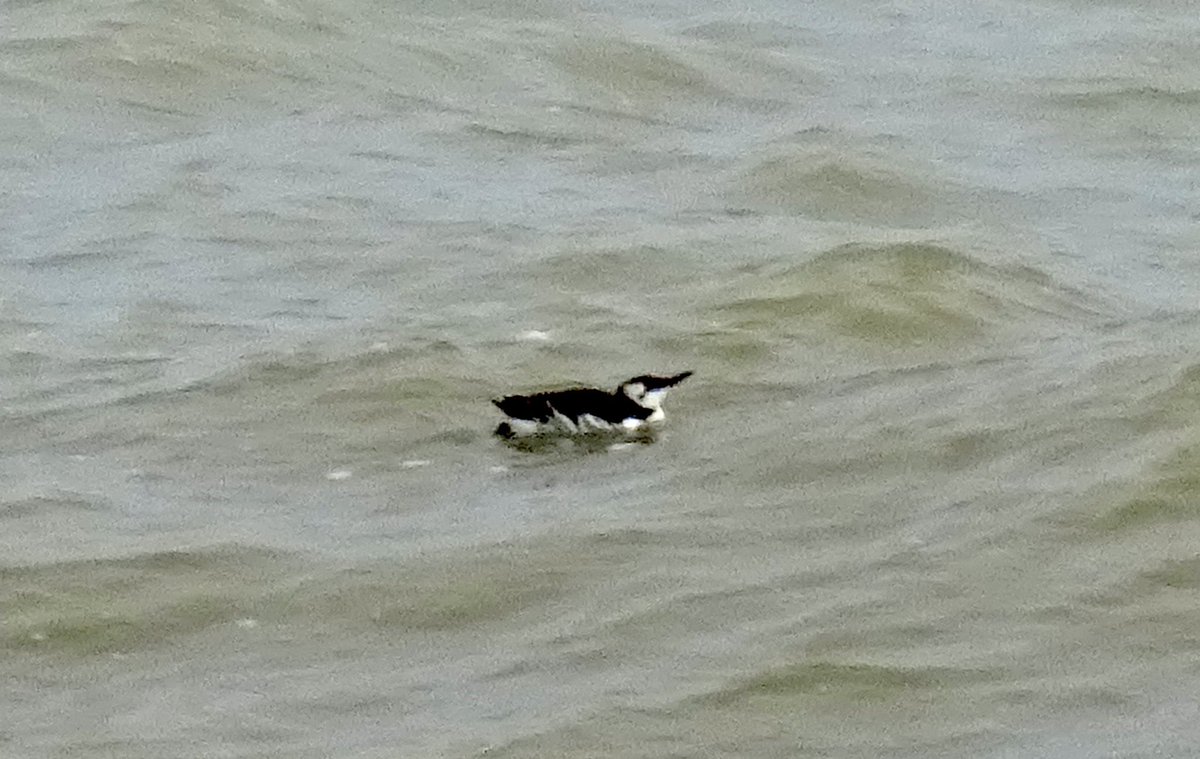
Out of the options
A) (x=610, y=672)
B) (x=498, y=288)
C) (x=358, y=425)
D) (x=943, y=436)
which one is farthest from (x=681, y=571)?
(x=498, y=288)

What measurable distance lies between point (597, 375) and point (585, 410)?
1.05 metres

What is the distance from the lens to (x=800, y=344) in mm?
9719

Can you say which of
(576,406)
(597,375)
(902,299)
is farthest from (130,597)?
(902,299)

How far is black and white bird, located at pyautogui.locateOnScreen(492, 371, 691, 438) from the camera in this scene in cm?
835

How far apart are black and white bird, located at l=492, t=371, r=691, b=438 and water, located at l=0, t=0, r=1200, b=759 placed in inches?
4.4

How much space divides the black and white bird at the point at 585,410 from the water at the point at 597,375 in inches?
4.4

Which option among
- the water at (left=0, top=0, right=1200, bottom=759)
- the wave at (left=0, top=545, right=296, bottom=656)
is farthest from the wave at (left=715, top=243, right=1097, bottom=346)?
the wave at (left=0, top=545, right=296, bottom=656)

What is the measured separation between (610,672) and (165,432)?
274 cm

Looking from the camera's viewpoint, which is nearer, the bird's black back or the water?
the water

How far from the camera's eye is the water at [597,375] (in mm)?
6363

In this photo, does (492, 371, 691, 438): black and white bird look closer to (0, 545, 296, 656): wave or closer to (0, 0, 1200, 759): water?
(0, 0, 1200, 759): water

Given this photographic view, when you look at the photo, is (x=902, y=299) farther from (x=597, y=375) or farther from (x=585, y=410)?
(x=585, y=410)

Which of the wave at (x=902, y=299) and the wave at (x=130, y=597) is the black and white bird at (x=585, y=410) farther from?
the wave at (x=902, y=299)

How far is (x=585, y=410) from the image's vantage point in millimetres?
8406
